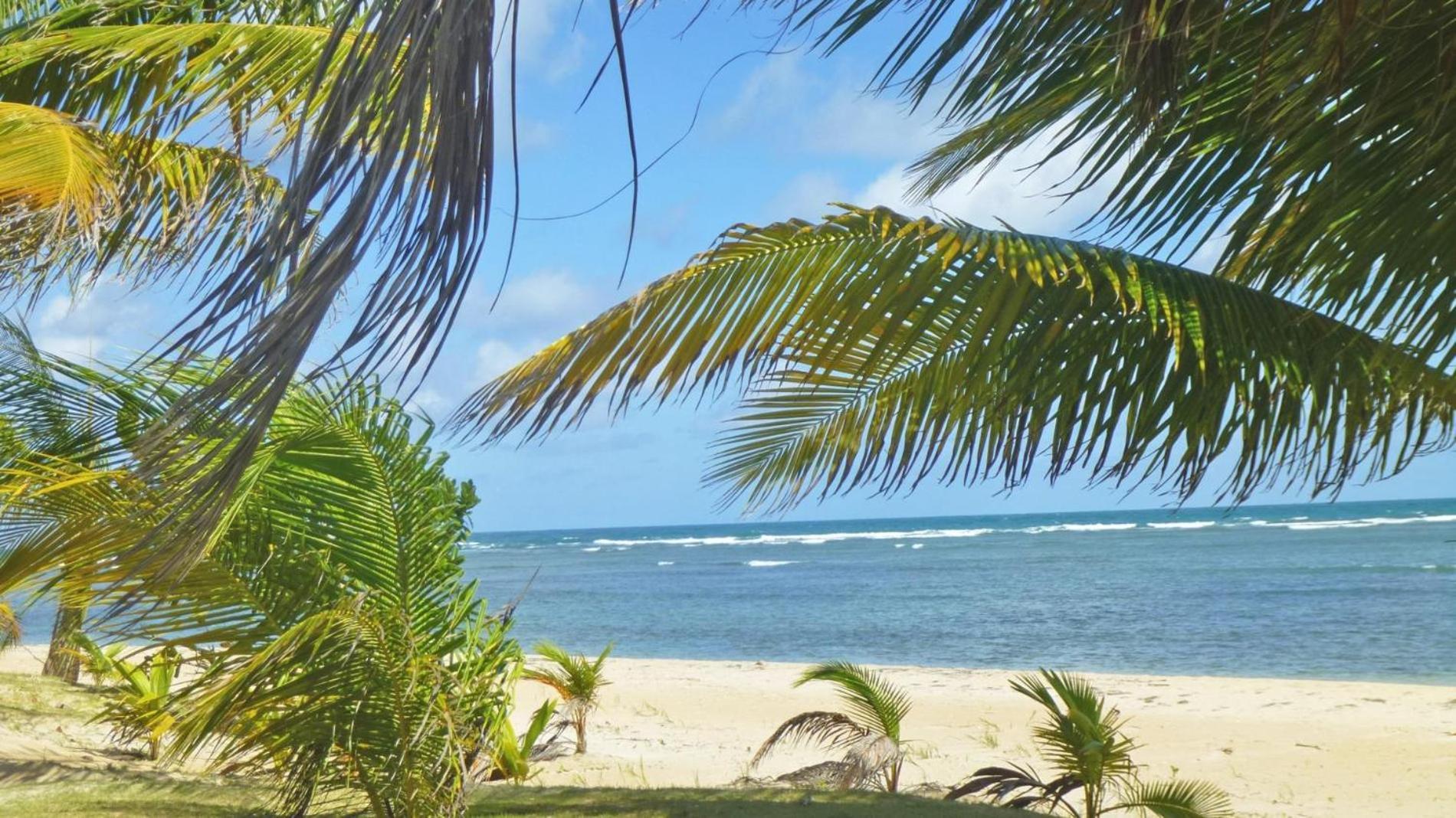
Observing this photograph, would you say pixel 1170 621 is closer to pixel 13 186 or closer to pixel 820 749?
pixel 820 749

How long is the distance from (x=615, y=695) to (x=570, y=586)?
1113 inches

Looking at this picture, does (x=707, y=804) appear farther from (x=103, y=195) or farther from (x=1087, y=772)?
(x=103, y=195)

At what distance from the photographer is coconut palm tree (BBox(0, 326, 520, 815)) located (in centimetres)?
457

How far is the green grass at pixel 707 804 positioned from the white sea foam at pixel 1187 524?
215 ft

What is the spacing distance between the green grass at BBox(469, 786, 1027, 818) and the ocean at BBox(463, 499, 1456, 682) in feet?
4.25

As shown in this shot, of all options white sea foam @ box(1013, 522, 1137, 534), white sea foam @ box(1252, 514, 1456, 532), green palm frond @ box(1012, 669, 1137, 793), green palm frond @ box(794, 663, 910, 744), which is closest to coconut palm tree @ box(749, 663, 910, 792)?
green palm frond @ box(794, 663, 910, 744)

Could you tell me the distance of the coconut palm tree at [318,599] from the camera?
4.57 meters

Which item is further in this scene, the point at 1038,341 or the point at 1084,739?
the point at 1084,739

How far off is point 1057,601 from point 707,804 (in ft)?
88.3

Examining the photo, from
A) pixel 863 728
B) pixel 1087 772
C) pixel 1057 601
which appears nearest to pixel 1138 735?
pixel 863 728

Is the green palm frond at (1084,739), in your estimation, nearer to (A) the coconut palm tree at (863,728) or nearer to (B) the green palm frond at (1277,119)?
(A) the coconut palm tree at (863,728)

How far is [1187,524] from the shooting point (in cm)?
7144

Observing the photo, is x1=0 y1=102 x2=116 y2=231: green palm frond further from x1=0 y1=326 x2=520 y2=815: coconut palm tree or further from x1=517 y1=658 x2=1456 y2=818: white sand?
x1=517 y1=658 x2=1456 y2=818: white sand

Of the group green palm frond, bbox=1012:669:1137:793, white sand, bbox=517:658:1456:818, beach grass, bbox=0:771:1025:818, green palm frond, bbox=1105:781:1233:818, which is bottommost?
white sand, bbox=517:658:1456:818
